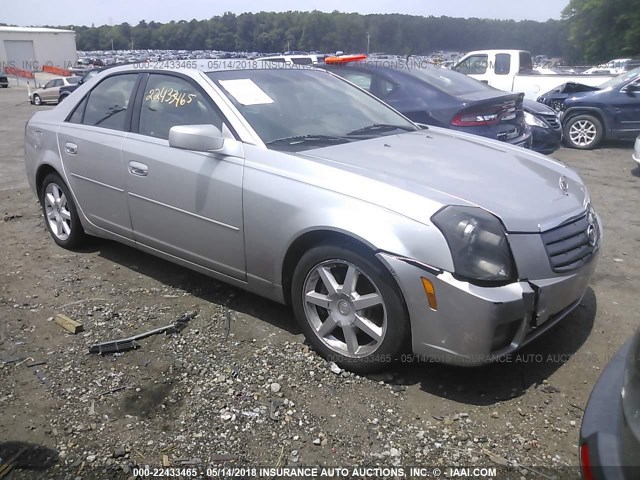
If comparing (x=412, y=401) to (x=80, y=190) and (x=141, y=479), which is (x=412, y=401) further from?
(x=80, y=190)

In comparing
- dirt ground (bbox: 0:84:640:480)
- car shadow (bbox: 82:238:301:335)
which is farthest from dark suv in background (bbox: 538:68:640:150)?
car shadow (bbox: 82:238:301:335)

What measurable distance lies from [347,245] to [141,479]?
1.42m

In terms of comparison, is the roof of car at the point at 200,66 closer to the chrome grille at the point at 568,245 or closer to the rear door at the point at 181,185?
the rear door at the point at 181,185

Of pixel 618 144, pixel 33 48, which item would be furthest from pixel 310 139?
pixel 33 48

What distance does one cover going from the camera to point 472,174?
3193mm

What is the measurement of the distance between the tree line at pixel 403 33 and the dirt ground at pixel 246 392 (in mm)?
41601

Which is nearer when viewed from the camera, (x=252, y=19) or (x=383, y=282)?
(x=383, y=282)

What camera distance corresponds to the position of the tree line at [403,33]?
1829 inches

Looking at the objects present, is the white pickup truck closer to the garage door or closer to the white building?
the white building

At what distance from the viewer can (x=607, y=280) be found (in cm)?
426

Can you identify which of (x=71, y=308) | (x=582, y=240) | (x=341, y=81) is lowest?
(x=71, y=308)

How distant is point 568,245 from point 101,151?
324 centimetres

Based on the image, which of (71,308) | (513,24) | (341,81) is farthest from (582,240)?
(513,24)

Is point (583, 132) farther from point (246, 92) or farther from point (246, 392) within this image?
point (246, 392)
